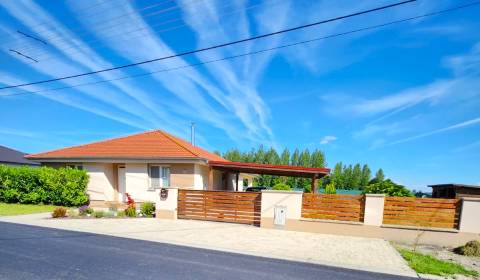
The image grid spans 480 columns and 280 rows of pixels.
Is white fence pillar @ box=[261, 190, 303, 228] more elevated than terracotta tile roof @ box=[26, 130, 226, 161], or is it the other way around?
terracotta tile roof @ box=[26, 130, 226, 161]

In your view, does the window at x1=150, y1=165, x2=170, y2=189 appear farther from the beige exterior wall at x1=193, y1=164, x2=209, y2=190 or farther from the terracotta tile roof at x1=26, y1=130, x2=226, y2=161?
the beige exterior wall at x1=193, y1=164, x2=209, y2=190

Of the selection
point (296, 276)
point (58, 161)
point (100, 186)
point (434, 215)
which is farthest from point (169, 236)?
point (58, 161)

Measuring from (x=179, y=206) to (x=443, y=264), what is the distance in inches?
363

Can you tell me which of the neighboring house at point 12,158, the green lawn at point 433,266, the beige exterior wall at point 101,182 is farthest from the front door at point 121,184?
the neighboring house at point 12,158

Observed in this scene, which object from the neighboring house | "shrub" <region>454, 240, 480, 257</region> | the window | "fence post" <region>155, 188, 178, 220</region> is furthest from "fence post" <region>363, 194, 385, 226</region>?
the neighboring house

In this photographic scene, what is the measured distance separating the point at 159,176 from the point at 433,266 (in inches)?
509

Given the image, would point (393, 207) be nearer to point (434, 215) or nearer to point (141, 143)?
point (434, 215)

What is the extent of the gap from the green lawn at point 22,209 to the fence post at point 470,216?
16.9m

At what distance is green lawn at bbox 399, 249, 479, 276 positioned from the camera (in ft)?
20.5

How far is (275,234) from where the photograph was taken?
31.6 feet

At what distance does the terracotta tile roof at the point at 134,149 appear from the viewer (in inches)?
611

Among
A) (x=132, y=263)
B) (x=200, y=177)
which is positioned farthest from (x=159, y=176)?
(x=132, y=263)

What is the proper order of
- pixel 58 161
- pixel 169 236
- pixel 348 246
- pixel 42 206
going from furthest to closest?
1. pixel 58 161
2. pixel 42 206
3. pixel 169 236
4. pixel 348 246

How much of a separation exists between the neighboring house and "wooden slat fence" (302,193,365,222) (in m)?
29.7
